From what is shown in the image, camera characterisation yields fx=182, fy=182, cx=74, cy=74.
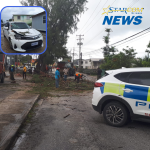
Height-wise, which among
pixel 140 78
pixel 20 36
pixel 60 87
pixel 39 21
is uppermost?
pixel 39 21

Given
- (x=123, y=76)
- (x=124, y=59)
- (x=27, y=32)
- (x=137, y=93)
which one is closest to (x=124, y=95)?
(x=137, y=93)

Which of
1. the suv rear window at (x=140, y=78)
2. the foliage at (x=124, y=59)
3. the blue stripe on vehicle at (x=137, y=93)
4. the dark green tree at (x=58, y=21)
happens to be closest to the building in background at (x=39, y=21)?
the suv rear window at (x=140, y=78)

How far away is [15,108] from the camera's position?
6879mm

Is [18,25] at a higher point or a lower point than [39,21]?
lower

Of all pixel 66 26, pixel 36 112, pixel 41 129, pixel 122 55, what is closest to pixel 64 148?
pixel 41 129

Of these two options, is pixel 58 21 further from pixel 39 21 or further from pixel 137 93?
pixel 137 93

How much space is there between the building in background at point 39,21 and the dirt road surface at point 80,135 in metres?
3.32

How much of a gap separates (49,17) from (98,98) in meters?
24.9

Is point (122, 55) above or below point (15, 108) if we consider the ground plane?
above

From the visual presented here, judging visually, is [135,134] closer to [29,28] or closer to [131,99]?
[131,99]

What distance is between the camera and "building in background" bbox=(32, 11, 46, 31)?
268 inches

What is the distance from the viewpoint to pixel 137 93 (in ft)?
15.8

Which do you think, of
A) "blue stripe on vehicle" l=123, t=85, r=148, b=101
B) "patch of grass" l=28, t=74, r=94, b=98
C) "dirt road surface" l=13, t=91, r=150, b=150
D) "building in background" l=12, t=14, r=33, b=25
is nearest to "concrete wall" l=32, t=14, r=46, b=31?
"building in background" l=12, t=14, r=33, b=25

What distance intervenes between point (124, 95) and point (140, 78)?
2.08 feet
